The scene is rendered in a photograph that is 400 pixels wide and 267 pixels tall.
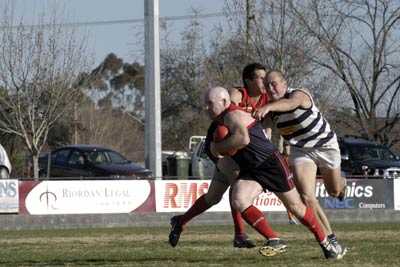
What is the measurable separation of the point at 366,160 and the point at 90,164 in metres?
8.75

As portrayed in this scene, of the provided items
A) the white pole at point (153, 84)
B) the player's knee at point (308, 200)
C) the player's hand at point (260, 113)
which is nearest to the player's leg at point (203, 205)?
the player's knee at point (308, 200)

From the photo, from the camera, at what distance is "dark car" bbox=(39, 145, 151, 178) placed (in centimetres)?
3409

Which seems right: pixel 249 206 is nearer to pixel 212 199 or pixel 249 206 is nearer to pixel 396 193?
pixel 212 199

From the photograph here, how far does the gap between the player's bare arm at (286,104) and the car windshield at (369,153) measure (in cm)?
2445

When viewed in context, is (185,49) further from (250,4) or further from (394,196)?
(394,196)

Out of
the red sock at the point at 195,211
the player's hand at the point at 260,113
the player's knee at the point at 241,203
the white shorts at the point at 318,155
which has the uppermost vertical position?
the player's hand at the point at 260,113

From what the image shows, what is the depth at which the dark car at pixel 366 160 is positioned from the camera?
34.7 metres

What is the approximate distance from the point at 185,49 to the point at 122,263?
4197 cm

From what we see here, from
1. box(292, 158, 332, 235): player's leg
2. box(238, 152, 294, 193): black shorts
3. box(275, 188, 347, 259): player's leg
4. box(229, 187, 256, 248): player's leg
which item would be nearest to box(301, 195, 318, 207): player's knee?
box(292, 158, 332, 235): player's leg

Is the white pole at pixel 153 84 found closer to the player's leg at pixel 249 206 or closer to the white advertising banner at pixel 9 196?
the white advertising banner at pixel 9 196

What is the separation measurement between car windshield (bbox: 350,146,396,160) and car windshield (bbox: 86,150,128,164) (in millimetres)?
7376

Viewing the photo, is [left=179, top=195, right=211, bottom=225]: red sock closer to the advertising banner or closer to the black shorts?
the black shorts

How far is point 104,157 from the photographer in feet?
115

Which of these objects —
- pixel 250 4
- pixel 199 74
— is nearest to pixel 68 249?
pixel 250 4
